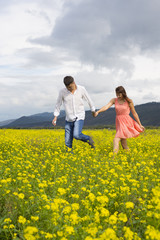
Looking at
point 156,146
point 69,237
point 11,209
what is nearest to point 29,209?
point 11,209

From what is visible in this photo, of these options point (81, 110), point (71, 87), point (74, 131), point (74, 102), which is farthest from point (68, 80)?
point (74, 131)

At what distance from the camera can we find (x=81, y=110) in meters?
6.78

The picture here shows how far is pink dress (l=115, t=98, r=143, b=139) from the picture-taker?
6.99 metres

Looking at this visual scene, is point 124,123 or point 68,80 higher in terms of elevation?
point 68,80

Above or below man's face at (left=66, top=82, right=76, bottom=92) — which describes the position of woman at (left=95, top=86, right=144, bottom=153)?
below

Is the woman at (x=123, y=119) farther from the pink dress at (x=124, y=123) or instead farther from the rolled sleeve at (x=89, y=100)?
the rolled sleeve at (x=89, y=100)

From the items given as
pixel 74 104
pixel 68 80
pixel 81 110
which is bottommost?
pixel 81 110

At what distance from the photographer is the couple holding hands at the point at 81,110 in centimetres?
666

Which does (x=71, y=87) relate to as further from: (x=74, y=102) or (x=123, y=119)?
(x=123, y=119)

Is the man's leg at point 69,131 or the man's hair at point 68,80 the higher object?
Answer: the man's hair at point 68,80

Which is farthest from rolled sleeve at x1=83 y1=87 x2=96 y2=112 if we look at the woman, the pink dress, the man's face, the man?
the pink dress

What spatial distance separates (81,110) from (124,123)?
129 cm

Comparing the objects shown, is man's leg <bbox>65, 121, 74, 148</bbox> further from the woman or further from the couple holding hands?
the woman

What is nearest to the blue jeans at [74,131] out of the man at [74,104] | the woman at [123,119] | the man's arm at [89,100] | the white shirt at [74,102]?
the man at [74,104]
